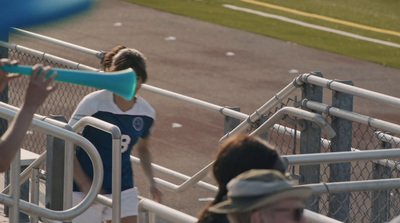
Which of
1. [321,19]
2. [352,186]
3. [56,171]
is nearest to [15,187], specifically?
[56,171]

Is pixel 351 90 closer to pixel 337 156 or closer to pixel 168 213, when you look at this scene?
pixel 337 156

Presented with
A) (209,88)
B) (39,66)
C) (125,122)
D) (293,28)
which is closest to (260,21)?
(293,28)

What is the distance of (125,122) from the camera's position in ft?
21.4

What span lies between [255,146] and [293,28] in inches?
752

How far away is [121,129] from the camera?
Answer: 21.3ft

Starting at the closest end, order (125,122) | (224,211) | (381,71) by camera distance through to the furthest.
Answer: (224,211) → (125,122) → (381,71)

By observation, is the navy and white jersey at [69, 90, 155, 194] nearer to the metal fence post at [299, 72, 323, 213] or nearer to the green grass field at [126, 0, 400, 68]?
the metal fence post at [299, 72, 323, 213]

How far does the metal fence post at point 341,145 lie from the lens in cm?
683

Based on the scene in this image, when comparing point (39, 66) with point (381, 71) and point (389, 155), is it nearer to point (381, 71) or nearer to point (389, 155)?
point (389, 155)

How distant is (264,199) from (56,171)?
3604 millimetres

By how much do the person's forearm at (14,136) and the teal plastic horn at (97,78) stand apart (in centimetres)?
37

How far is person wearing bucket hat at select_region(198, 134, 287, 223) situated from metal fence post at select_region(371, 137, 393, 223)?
3.92 metres

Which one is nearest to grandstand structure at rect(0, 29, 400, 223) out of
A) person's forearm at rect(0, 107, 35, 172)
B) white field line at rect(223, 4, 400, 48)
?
person's forearm at rect(0, 107, 35, 172)

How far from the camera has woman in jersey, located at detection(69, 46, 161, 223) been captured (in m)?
6.27
